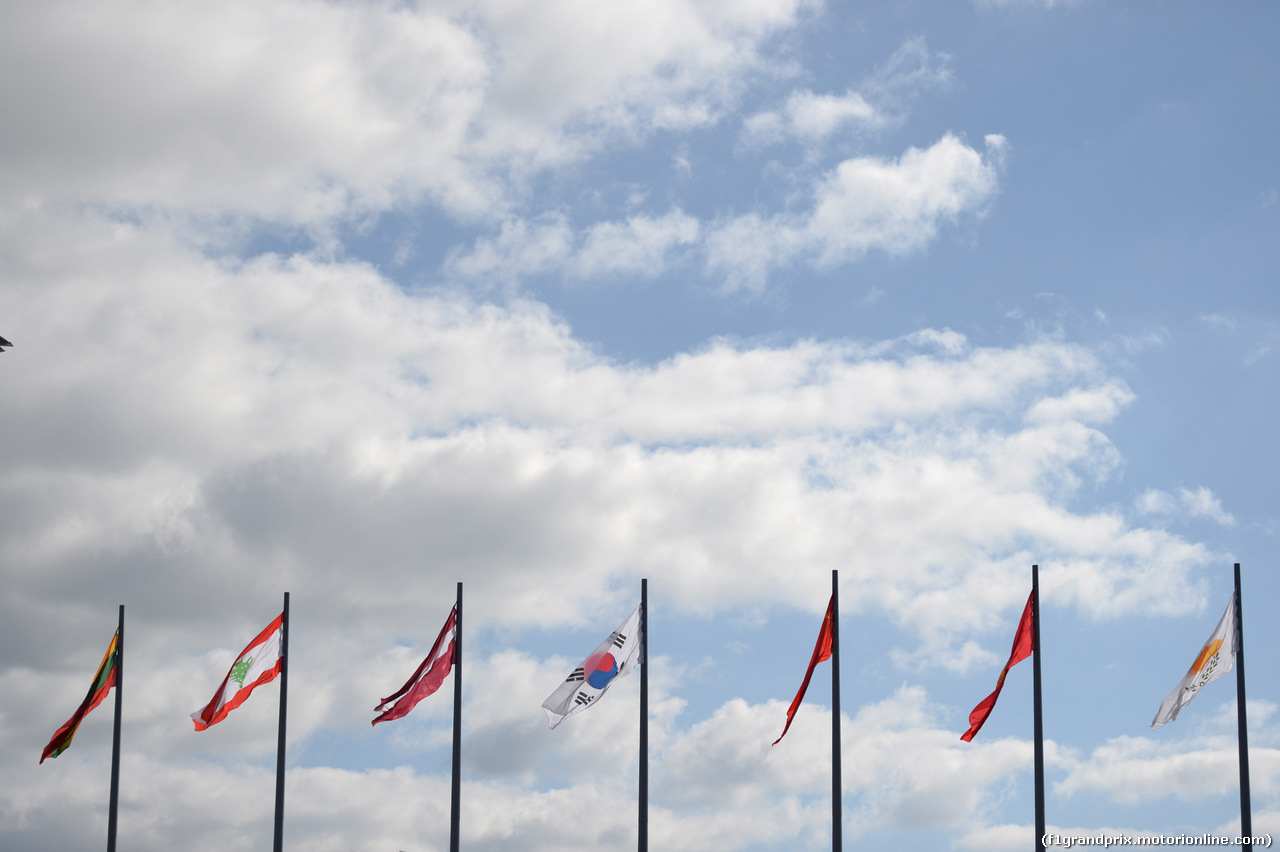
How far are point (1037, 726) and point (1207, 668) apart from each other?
17.3 ft

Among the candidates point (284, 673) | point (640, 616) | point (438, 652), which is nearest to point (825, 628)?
point (640, 616)

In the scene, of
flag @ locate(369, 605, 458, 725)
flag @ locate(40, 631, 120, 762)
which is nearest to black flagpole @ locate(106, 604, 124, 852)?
flag @ locate(40, 631, 120, 762)

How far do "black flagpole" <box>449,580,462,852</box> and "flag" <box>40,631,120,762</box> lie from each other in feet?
41.2

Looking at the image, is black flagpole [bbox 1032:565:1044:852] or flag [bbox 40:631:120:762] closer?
black flagpole [bbox 1032:565:1044:852]

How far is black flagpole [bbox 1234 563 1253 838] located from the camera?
33812mm

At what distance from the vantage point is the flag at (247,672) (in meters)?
36.8

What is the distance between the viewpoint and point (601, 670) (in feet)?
113

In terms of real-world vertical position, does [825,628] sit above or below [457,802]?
above

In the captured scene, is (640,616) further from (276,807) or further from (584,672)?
(276,807)

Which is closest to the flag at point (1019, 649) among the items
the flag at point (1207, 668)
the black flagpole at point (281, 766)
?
the flag at point (1207, 668)

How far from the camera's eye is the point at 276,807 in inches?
1470

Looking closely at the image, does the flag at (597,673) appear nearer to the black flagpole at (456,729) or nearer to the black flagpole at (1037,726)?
the black flagpole at (456,729)

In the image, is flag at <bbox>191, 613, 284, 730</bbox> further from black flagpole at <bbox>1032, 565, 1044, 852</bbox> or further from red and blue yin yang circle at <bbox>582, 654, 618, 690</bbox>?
black flagpole at <bbox>1032, 565, 1044, 852</bbox>

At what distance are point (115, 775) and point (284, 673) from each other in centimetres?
710
